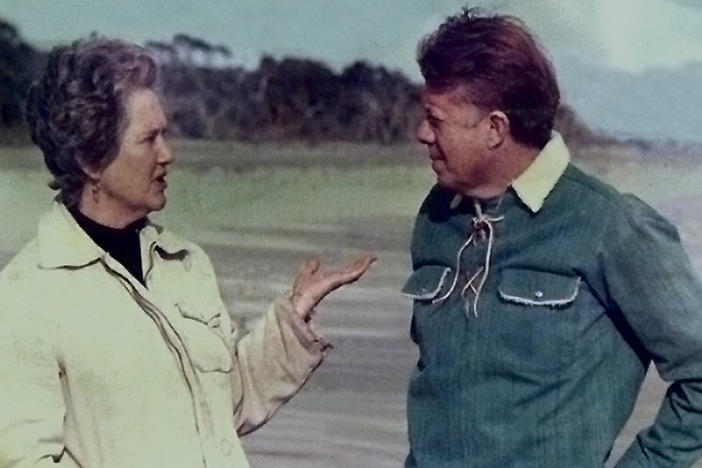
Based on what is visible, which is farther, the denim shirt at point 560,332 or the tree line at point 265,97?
the tree line at point 265,97

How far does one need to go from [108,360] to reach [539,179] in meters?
0.46

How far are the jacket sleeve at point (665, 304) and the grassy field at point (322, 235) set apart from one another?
470 mm

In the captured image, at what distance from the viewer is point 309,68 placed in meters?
1.58

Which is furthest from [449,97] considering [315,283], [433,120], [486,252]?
[315,283]

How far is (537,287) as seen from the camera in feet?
3.83

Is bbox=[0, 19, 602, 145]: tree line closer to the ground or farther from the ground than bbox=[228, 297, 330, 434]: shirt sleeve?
farther from the ground

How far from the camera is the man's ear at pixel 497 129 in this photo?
1162 mm

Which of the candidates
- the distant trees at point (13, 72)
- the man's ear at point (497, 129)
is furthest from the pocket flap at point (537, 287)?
the distant trees at point (13, 72)

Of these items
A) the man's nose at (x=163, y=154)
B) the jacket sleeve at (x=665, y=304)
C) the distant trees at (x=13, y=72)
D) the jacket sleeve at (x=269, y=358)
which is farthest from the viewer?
the distant trees at (x=13, y=72)

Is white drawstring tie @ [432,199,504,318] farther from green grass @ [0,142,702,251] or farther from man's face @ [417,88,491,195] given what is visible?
green grass @ [0,142,702,251]

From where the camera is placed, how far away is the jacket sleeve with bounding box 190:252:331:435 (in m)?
1.32

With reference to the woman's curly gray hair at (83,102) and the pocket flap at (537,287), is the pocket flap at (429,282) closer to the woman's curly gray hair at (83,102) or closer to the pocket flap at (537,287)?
the pocket flap at (537,287)

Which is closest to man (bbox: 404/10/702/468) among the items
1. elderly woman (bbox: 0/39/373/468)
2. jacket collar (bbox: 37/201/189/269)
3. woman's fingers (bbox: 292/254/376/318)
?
woman's fingers (bbox: 292/254/376/318)

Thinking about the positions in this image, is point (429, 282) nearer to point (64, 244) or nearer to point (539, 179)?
point (539, 179)
